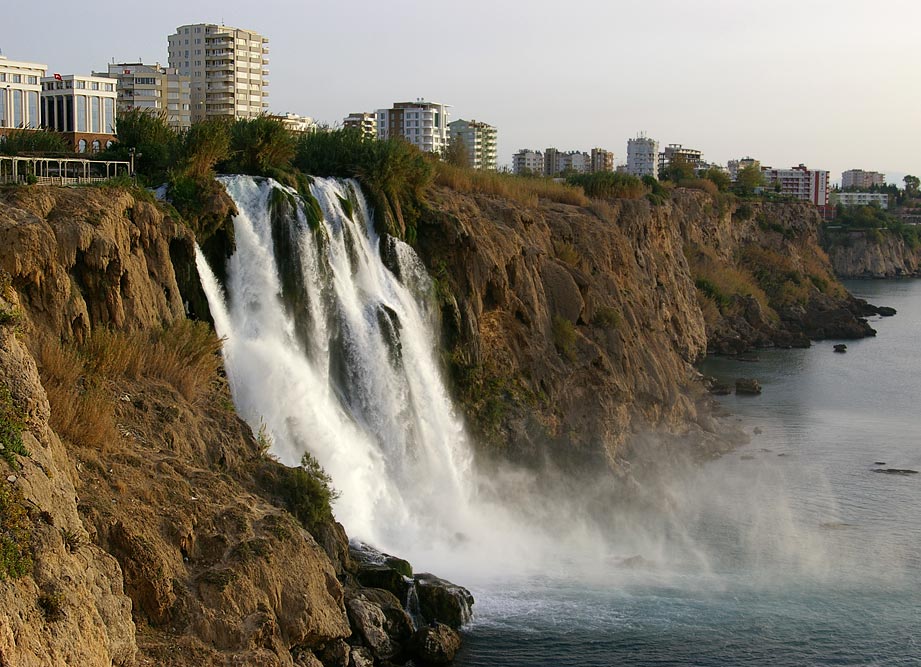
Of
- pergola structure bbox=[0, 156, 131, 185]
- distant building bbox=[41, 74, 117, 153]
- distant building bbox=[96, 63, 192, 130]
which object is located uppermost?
distant building bbox=[96, 63, 192, 130]

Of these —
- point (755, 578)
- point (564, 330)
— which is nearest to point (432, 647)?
point (755, 578)

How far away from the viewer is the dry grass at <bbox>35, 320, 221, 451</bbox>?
547 inches

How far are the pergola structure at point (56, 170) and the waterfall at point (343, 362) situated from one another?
2.62 metres

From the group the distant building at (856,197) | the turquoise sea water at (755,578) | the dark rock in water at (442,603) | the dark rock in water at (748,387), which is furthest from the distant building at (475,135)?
the dark rock in water at (442,603)

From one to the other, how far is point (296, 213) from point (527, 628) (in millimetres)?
9331

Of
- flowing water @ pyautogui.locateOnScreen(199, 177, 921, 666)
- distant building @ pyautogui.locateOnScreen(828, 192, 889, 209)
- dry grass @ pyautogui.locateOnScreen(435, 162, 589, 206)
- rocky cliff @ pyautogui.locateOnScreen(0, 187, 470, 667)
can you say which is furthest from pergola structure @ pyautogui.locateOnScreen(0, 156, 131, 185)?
distant building @ pyautogui.locateOnScreen(828, 192, 889, 209)

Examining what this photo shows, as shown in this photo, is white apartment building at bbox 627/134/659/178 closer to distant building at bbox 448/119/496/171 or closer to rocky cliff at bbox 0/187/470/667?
distant building at bbox 448/119/496/171

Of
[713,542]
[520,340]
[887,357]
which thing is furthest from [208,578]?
[887,357]

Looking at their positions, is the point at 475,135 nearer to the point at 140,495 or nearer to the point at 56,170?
the point at 56,170

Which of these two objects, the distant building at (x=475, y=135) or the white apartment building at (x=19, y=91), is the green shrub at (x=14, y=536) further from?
the distant building at (x=475, y=135)

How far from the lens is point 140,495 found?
13.5 m

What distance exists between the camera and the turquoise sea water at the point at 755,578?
1720 centimetres

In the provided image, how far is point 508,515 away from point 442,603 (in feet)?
23.6

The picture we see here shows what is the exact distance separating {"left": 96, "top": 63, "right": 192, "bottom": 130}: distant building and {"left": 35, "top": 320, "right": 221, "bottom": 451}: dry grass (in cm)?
6508
